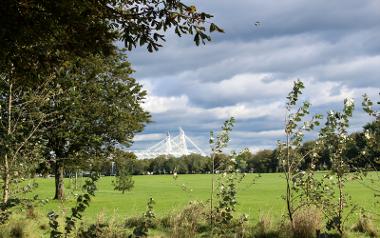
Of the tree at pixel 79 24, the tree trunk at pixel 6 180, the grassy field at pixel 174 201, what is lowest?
the grassy field at pixel 174 201

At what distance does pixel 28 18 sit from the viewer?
735 cm

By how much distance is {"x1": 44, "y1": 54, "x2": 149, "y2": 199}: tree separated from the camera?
32.1m

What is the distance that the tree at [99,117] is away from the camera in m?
32.1

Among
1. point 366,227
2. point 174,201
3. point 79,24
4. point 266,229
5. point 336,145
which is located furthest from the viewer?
point 174,201

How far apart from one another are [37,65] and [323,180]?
699cm

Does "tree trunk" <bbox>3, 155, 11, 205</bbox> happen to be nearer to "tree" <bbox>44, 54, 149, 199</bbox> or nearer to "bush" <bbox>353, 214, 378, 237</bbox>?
"bush" <bbox>353, 214, 378, 237</bbox>

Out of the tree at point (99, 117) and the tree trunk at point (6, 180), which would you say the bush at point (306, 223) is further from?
the tree at point (99, 117)

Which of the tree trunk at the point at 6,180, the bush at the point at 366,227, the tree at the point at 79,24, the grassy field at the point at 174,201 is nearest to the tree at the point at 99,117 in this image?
the grassy field at the point at 174,201

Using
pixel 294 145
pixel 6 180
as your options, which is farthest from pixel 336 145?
pixel 6 180

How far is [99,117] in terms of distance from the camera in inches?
1329

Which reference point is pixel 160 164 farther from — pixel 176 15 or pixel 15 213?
pixel 176 15

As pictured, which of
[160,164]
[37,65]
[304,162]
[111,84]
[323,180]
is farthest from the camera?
[160,164]

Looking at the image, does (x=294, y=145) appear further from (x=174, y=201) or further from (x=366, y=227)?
(x=174, y=201)

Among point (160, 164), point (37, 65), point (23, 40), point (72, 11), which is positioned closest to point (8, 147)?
point (37, 65)
